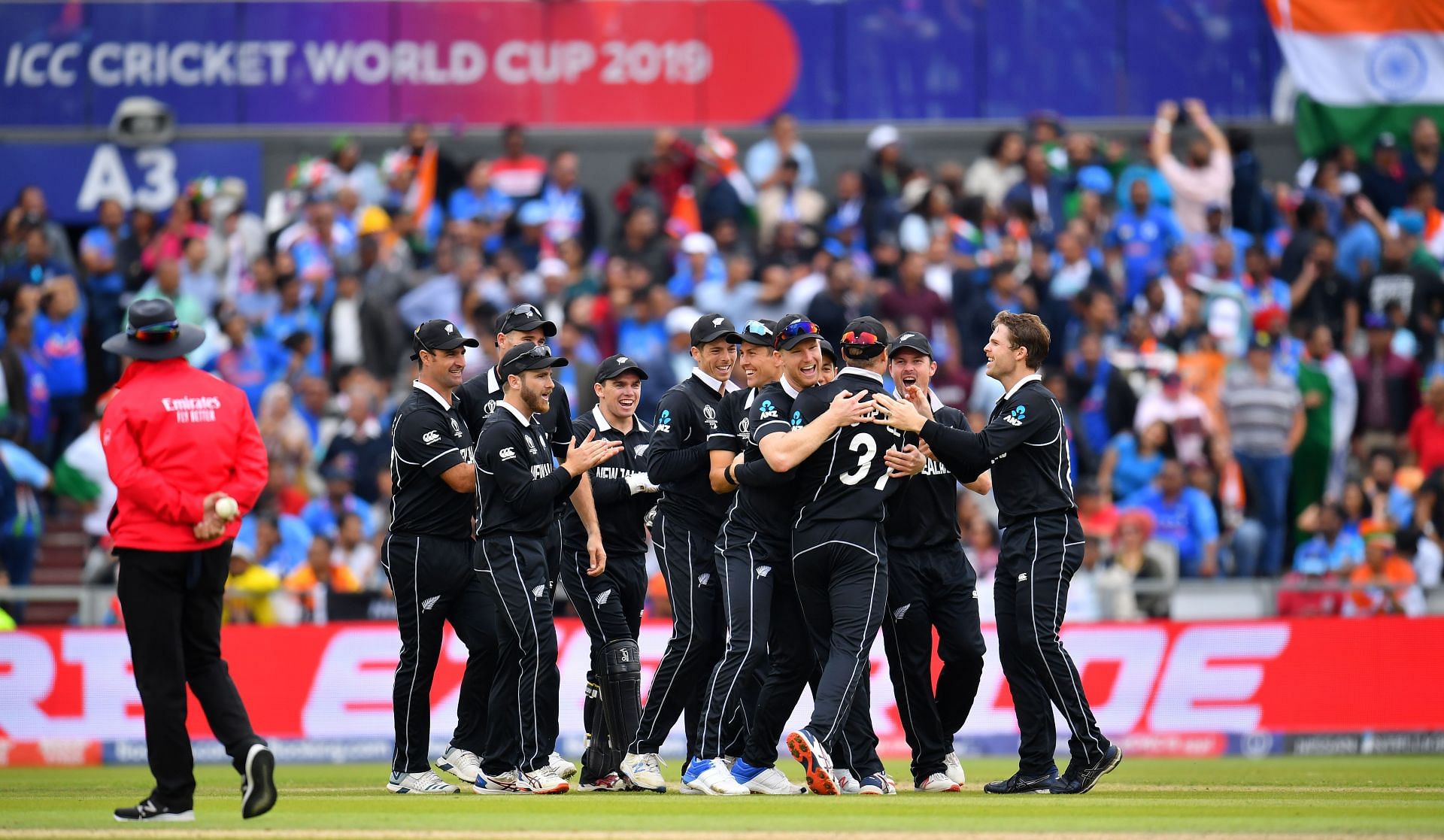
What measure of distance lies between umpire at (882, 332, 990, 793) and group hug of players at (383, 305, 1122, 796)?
0.05ft

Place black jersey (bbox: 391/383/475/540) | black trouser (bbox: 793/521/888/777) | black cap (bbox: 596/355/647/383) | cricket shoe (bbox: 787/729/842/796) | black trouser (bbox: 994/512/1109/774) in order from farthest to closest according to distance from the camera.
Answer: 1. black cap (bbox: 596/355/647/383)
2. black jersey (bbox: 391/383/475/540)
3. black trouser (bbox: 994/512/1109/774)
4. black trouser (bbox: 793/521/888/777)
5. cricket shoe (bbox: 787/729/842/796)

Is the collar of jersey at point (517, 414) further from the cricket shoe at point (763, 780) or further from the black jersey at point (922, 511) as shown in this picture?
the cricket shoe at point (763, 780)

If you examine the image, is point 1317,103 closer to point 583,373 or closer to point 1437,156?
point 1437,156

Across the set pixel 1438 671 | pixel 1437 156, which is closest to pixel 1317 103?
pixel 1437 156

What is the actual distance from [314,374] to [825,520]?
10.8m

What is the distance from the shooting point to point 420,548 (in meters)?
11.7

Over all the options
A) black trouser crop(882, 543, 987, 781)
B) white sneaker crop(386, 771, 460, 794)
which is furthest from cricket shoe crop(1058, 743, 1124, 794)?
white sneaker crop(386, 771, 460, 794)

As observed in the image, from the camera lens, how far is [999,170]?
913 inches

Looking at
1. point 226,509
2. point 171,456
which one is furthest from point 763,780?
point 171,456

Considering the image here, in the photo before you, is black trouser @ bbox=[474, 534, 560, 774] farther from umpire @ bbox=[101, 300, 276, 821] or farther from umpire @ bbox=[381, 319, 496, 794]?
umpire @ bbox=[101, 300, 276, 821]

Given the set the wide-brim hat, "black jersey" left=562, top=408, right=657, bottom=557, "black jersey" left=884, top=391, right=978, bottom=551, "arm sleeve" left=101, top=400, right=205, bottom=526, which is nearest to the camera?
"arm sleeve" left=101, top=400, right=205, bottom=526

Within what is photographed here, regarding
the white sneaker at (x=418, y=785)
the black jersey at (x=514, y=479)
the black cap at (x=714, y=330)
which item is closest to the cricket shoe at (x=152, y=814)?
the white sneaker at (x=418, y=785)

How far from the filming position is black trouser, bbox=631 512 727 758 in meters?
11.7

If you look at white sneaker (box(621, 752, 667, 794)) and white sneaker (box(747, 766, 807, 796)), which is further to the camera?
white sneaker (box(621, 752, 667, 794))
